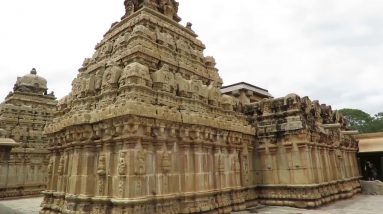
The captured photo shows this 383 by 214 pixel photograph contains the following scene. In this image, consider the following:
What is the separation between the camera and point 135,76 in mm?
8438

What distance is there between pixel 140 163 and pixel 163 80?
2989 millimetres

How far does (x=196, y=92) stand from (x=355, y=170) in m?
16.3

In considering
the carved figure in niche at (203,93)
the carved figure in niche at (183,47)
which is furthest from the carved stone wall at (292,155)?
the carved figure in niche at (183,47)

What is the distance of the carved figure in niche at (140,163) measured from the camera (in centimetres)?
769

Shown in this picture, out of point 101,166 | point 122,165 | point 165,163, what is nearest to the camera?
point 122,165

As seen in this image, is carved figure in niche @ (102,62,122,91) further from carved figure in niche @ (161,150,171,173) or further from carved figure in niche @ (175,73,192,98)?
carved figure in niche @ (161,150,171,173)

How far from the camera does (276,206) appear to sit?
12609 millimetres

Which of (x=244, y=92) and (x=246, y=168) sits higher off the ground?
(x=244, y=92)

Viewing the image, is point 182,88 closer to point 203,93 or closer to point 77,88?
point 203,93

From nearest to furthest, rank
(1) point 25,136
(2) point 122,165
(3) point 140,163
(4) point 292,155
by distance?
(2) point 122,165 → (3) point 140,163 → (4) point 292,155 → (1) point 25,136

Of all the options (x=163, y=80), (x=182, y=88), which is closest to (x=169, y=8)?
(x=182, y=88)

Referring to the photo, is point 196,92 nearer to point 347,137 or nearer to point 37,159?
point 347,137

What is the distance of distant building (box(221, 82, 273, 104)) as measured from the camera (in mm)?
17328

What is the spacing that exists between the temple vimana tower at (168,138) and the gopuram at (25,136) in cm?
1085
